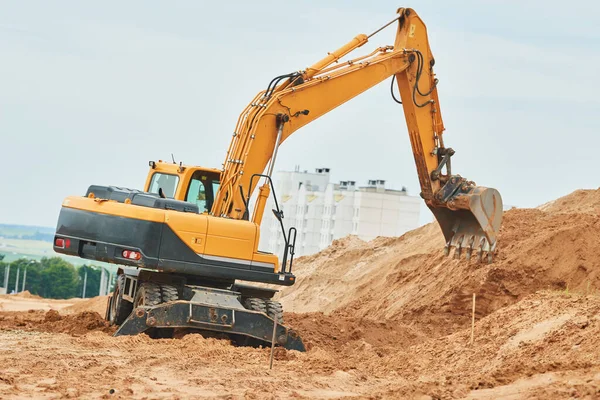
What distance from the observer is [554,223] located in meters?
23.5

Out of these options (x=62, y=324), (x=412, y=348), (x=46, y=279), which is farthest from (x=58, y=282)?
(x=412, y=348)

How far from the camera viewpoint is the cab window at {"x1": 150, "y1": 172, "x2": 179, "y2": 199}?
17953 mm

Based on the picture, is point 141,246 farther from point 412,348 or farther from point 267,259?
point 412,348

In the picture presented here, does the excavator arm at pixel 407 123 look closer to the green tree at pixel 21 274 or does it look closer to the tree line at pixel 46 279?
the tree line at pixel 46 279

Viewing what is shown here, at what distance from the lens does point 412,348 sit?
15414 millimetres

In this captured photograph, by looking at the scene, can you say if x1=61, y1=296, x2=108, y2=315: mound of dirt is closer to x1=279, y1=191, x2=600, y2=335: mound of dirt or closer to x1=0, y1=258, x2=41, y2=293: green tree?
x1=279, y1=191, x2=600, y2=335: mound of dirt

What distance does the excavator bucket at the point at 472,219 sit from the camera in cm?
1908

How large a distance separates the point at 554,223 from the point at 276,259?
941 centimetres

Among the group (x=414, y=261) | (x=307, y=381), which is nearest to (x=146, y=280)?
(x=307, y=381)

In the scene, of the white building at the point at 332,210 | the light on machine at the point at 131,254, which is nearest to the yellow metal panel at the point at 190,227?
the light on machine at the point at 131,254

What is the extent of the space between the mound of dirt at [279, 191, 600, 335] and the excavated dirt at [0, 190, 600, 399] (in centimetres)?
3

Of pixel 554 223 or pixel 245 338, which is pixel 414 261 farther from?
pixel 245 338

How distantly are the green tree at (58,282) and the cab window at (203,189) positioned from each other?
8645 centimetres

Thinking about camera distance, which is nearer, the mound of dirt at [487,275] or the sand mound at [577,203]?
the mound of dirt at [487,275]
